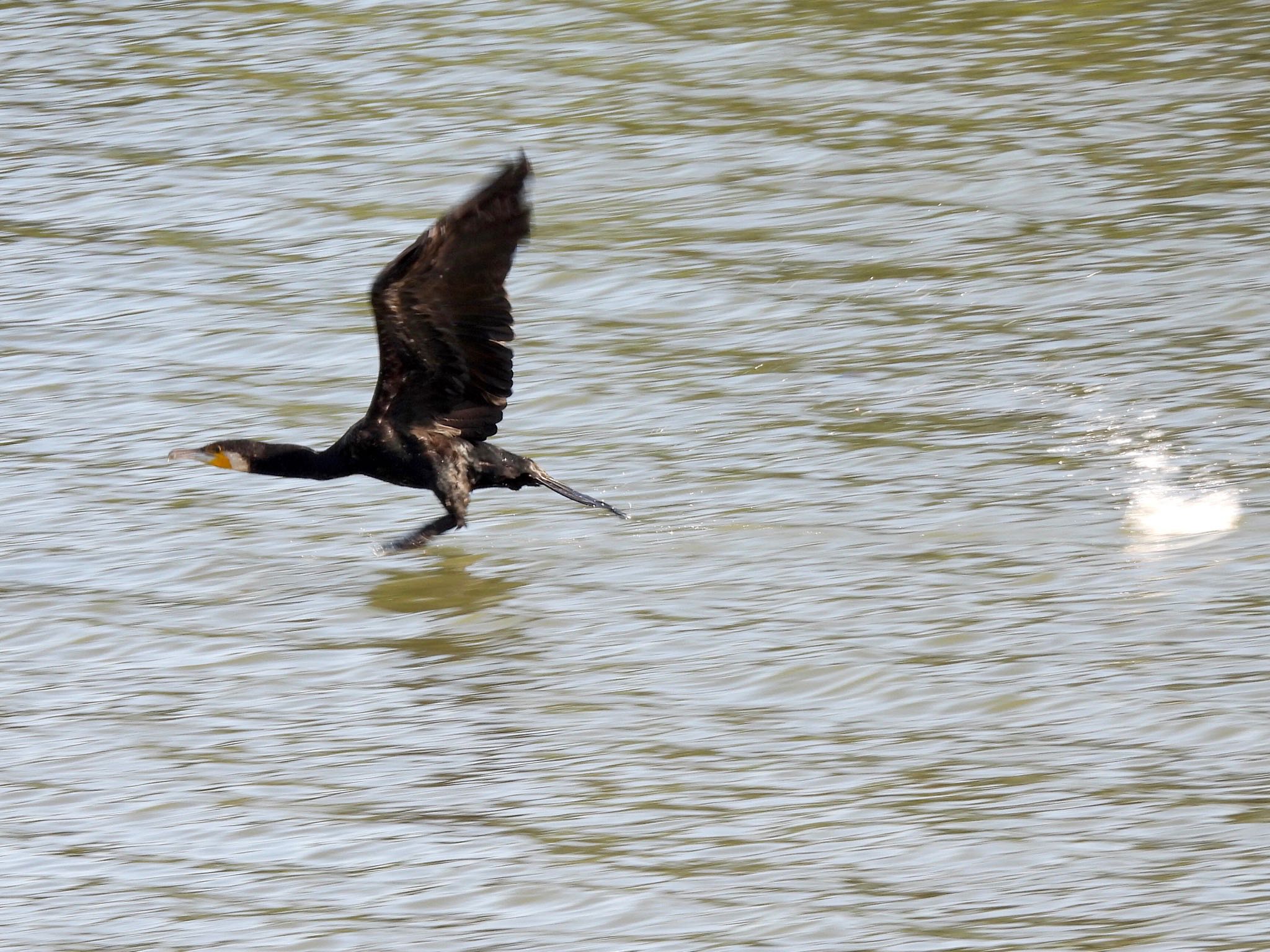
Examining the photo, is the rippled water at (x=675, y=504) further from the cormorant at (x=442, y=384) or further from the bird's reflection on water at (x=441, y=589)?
the cormorant at (x=442, y=384)

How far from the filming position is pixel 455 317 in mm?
7172

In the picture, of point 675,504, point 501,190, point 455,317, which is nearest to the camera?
point 501,190

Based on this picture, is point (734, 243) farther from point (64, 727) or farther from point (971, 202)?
point (64, 727)

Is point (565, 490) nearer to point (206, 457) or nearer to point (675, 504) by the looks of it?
point (675, 504)

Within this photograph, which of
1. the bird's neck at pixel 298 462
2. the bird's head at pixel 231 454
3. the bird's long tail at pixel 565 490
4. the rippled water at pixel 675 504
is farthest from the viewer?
the bird's head at pixel 231 454

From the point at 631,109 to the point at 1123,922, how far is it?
770cm

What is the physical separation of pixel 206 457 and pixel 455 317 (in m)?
1.17

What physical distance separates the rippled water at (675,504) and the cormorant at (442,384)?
1.02ft

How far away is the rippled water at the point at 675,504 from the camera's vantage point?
215 inches

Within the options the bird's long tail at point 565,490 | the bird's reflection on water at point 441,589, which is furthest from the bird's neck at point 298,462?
the bird's long tail at point 565,490

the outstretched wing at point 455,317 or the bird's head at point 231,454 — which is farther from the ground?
the outstretched wing at point 455,317

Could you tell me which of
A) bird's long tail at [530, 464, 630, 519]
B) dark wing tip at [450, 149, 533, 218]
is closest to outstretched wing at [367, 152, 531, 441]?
dark wing tip at [450, 149, 533, 218]

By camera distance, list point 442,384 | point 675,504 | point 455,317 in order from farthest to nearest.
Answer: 1. point 675,504
2. point 442,384
3. point 455,317

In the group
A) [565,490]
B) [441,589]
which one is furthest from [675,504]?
[441,589]
